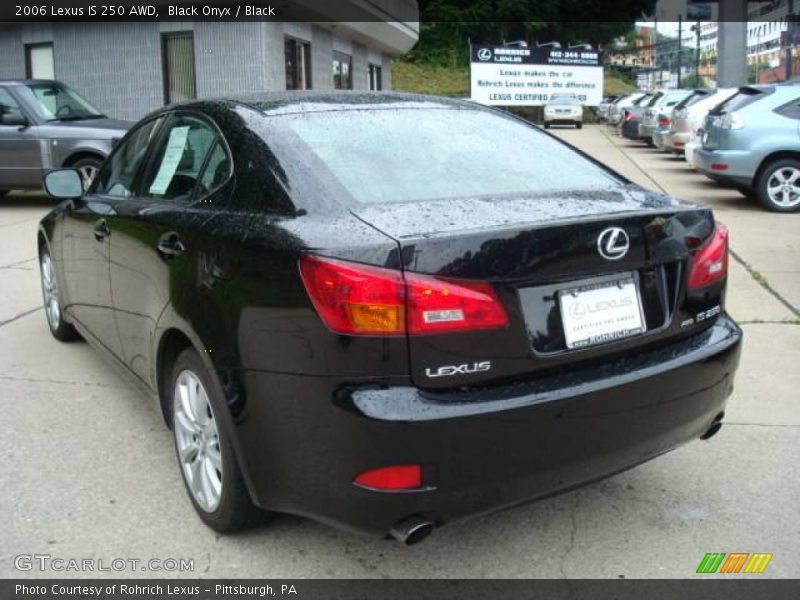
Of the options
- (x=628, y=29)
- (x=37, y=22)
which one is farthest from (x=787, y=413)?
(x=628, y=29)

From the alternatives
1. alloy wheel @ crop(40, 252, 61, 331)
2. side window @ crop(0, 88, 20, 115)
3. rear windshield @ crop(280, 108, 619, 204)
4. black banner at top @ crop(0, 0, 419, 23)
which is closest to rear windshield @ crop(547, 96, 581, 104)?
black banner at top @ crop(0, 0, 419, 23)

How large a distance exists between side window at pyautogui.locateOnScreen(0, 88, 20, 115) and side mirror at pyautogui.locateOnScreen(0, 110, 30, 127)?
5 centimetres

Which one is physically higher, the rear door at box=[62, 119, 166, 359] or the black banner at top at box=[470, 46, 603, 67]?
the black banner at top at box=[470, 46, 603, 67]

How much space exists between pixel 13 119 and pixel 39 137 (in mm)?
577

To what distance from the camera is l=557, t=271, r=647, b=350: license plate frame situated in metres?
2.59

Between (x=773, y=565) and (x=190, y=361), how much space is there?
2.12 meters

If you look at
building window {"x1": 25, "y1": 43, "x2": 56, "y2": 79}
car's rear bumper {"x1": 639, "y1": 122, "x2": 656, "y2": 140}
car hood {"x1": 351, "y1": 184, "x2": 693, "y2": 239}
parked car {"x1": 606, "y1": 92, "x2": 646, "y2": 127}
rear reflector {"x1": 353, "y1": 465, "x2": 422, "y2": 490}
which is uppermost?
building window {"x1": 25, "y1": 43, "x2": 56, "y2": 79}

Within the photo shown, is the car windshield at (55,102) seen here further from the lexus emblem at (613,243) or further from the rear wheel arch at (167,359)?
the lexus emblem at (613,243)

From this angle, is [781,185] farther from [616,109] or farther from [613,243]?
[616,109]

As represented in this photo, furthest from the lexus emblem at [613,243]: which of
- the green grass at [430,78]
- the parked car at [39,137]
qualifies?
the green grass at [430,78]

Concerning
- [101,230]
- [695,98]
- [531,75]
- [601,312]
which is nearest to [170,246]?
[101,230]

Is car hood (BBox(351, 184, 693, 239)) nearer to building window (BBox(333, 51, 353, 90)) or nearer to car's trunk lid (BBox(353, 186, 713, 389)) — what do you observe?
car's trunk lid (BBox(353, 186, 713, 389))

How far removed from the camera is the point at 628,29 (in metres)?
57.3

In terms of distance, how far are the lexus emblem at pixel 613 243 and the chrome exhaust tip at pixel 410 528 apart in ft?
3.21
